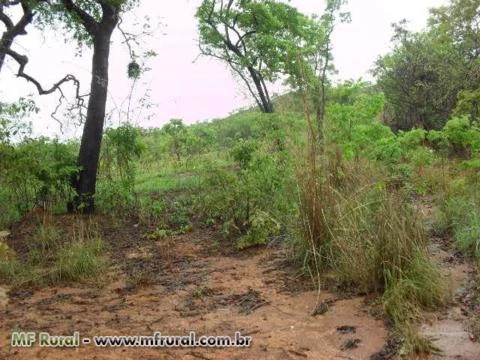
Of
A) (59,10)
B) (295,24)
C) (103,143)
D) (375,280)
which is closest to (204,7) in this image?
(295,24)

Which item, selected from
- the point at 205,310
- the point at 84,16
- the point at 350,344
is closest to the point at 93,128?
the point at 84,16

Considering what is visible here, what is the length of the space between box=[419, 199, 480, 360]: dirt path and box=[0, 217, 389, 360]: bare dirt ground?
0.33 m

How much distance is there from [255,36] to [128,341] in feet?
32.8

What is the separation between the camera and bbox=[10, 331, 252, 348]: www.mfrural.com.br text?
10.2 ft

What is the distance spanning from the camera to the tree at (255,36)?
37.6 feet

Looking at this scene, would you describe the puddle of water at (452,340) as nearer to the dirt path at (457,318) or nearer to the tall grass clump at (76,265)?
the dirt path at (457,318)

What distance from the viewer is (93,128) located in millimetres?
7531

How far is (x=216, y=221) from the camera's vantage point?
6617mm

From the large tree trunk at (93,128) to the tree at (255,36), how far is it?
436 centimetres

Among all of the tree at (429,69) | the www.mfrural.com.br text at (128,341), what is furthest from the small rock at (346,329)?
the tree at (429,69)

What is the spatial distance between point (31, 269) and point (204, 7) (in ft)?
28.3

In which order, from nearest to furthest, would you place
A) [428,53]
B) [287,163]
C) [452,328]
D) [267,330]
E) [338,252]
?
[452,328] < [267,330] < [338,252] < [287,163] < [428,53]

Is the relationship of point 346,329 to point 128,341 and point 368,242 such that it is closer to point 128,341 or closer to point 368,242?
point 368,242

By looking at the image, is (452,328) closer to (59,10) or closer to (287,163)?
(287,163)
